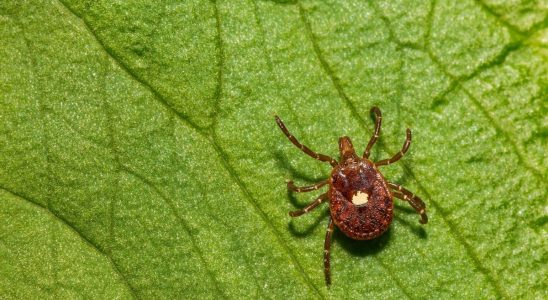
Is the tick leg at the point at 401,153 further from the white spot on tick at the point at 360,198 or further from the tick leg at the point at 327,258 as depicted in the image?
the tick leg at the point at 327,258

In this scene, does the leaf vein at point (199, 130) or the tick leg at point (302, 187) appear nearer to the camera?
the leaf vein at point (199, 130)

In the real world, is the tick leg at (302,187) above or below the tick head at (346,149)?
below

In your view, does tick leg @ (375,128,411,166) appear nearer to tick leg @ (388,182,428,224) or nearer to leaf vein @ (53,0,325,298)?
tick leg @ (388,182,428,224)

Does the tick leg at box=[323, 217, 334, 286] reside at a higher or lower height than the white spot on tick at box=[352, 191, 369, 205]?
lower

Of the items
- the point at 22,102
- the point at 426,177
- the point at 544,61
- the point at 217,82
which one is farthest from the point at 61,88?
the point at 544,61

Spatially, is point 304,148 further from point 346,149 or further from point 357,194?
point 357,194

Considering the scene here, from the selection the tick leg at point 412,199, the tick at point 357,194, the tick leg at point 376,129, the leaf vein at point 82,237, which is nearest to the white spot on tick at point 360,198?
the tick at point 357,194

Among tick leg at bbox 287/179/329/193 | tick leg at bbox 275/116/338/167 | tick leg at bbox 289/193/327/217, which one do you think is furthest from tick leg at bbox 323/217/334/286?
tick leg at bbox 275/116/338/167
